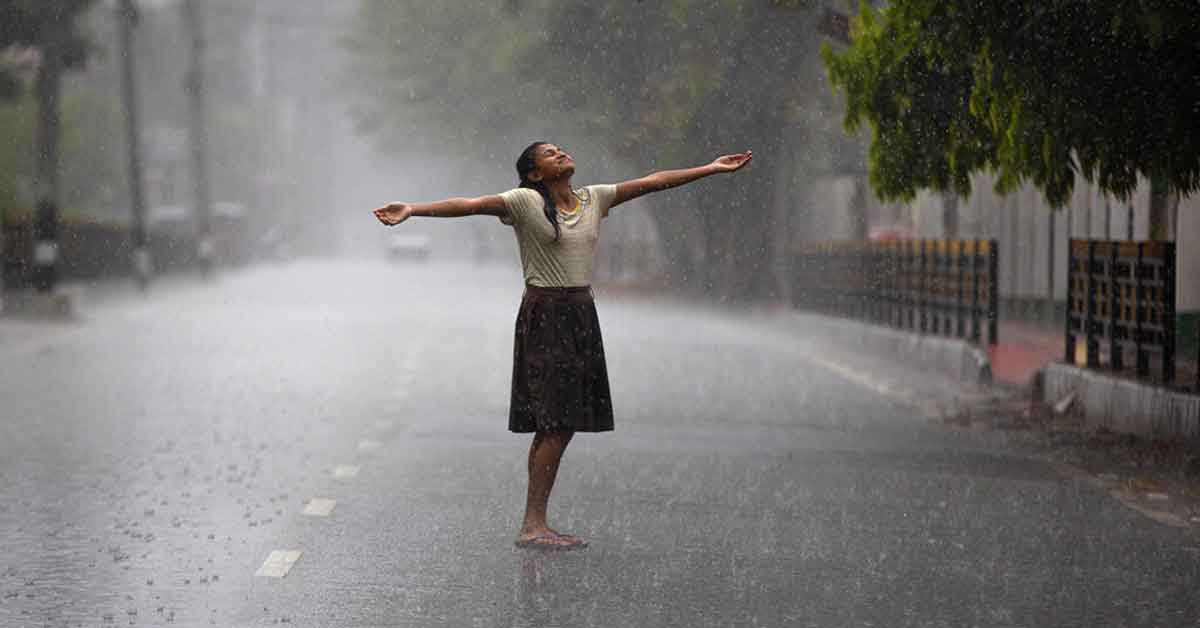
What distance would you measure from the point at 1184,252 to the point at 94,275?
29192 mm

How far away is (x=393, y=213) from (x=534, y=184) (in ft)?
2.47

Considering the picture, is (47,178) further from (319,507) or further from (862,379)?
(319,507)

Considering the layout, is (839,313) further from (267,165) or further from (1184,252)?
(267,165)

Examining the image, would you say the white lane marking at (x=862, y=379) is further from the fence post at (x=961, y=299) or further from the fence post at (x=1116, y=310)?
the fence post at (x=1116, y=310)

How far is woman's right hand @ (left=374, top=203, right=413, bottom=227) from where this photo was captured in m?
7.84

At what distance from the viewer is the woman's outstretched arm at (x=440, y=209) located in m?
7.84

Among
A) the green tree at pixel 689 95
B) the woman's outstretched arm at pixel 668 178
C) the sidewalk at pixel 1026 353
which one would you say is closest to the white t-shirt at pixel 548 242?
the woman's outstretched arm at pixel 668 178

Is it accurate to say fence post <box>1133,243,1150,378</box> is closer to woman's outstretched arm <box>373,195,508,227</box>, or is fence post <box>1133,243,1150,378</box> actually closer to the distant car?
woman's outstretched arm <box>373,195,508,227</box>

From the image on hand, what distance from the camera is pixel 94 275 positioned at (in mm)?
43125

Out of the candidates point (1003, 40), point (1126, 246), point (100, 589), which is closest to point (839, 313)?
point (1126, 246)

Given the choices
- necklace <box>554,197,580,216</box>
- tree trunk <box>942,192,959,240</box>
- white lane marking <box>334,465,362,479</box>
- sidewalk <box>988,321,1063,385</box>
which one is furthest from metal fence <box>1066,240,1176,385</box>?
tree trunk <box>942,192,959,240</box>

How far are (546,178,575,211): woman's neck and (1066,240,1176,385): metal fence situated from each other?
243 inches

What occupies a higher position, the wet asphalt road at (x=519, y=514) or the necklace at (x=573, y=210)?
the necklace at (x=573, y=210)

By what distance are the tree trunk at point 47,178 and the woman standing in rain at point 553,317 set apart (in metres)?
22.9
